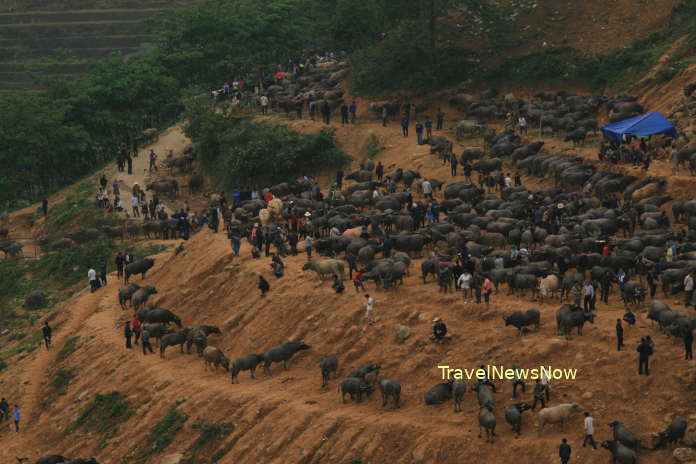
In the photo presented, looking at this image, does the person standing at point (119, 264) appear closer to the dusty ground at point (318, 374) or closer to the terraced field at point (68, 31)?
the dusty ground at point (318, 374)

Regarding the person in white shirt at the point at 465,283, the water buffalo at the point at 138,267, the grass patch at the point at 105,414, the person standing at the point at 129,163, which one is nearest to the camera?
the person in white shirt at the point at 465,283

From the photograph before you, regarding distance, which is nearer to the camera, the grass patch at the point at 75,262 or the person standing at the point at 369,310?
the person standing at the point at 369,310

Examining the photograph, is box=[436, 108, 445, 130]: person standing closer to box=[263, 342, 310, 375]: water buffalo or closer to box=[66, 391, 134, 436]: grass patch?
box=[263, 342, 310, 375]: water buffalo

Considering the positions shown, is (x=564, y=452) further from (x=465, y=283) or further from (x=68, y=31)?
(x=68, y=31)

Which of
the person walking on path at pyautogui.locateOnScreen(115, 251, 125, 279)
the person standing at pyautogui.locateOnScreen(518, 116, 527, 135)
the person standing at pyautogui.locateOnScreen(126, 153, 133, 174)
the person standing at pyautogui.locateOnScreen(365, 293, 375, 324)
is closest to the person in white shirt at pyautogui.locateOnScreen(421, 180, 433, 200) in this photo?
the person standing at pyautogui.locateOnScreen(518, 116, 527, 135)

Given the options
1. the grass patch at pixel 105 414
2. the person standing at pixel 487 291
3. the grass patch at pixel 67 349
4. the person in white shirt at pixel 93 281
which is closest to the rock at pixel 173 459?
the grass patch at pixel 105 414
